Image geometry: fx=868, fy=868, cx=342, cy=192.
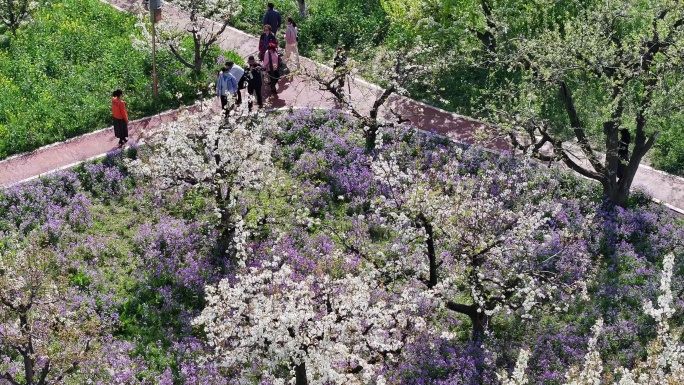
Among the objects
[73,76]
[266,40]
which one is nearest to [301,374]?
[266,40]

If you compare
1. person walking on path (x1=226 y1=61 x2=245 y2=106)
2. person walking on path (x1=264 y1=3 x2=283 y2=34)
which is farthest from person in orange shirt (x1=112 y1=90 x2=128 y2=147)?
person walking on path (x1=264 y1=3 x2=283 y2=34)

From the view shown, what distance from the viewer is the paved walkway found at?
21422 mm

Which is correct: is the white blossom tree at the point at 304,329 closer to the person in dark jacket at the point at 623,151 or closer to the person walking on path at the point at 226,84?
the person in dark jacket at the point at 623,151

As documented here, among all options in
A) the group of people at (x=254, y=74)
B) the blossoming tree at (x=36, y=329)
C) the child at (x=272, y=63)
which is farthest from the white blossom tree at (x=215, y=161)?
the child at (x=272, y=63)

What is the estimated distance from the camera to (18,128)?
22219mm

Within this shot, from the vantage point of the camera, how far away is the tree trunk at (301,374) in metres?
14.0

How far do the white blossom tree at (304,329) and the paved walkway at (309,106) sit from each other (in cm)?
643

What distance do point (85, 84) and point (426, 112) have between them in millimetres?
9597

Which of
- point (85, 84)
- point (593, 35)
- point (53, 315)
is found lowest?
point (53, 315)

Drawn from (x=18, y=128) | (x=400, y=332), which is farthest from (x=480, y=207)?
Answer: (x=18, y=128)

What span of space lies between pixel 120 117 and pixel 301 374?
33.7 ft

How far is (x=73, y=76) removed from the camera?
2467 centimetres

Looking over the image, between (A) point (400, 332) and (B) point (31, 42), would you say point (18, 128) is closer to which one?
(B) point (31, 42)

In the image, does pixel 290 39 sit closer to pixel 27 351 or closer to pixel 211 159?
pixel 211 159
